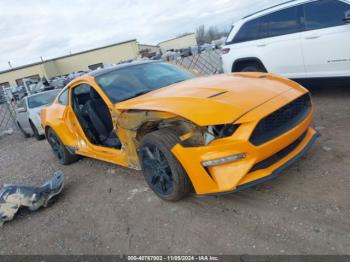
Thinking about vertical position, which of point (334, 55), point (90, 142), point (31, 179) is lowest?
point (31, 179)

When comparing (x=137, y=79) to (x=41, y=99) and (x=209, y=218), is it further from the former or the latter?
(x=41, y=99)

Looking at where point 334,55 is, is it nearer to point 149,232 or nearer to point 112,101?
point 112,101

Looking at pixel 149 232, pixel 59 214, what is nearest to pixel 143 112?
pixel 149 232

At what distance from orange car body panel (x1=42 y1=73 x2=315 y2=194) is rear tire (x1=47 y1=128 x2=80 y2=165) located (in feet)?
8.14

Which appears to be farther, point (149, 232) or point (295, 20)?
point (295, 20)

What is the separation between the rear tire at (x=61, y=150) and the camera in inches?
232

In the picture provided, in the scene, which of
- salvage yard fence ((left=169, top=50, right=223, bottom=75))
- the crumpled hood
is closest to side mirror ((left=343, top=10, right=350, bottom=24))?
the crumpled hood

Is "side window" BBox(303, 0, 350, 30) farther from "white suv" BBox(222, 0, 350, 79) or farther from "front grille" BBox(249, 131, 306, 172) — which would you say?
"front grille" BBox(249, 131, 306, 172)

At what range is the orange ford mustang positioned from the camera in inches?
114

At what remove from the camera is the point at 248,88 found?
11.1 feet

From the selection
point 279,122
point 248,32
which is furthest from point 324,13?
Result: point 279,122

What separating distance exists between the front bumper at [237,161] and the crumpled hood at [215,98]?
0.17 metres

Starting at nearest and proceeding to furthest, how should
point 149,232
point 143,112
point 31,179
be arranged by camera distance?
point 149,232 < point 143,112 < point 31,179

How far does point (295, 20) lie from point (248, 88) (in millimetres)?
3367
